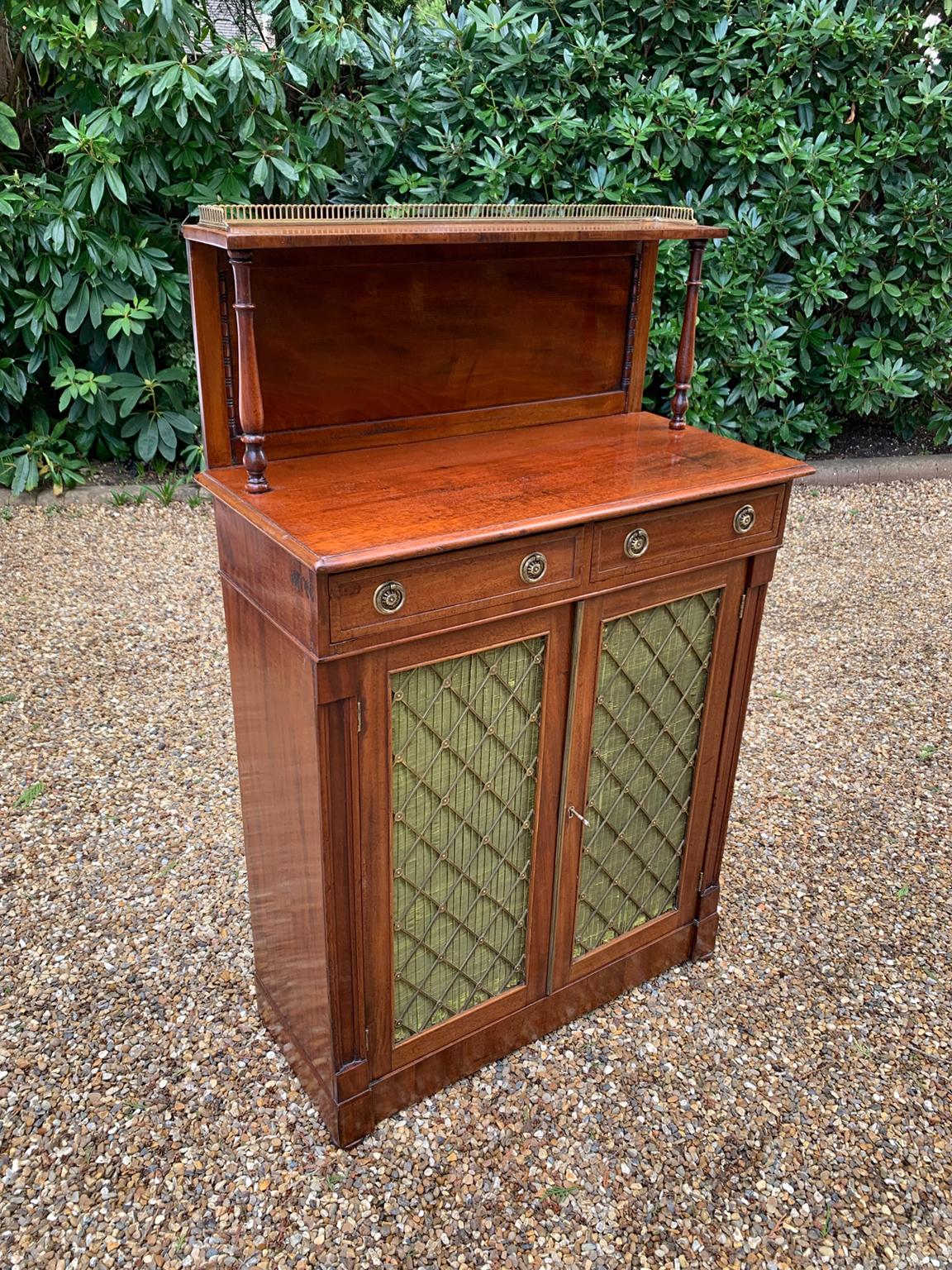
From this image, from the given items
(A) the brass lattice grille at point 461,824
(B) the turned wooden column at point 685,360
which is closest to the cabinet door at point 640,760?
Answer: (A) the brass lattice grille at point 461,824

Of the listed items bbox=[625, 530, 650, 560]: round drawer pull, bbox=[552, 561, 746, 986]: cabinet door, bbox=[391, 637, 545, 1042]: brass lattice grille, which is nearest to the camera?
bbox=[391, 637, 545, 1042]: brass lattice grille

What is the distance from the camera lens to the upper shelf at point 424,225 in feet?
5.23

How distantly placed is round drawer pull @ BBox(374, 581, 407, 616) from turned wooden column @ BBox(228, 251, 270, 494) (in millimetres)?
338

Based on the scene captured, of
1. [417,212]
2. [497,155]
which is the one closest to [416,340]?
[417,212]

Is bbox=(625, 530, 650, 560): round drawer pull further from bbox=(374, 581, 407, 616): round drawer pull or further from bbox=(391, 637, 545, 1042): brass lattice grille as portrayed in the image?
bbox=(374, 581, 407, 616): round drawer pull

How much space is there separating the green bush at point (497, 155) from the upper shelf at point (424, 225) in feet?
8.98

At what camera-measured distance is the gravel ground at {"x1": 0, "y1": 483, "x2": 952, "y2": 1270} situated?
186 centimetres

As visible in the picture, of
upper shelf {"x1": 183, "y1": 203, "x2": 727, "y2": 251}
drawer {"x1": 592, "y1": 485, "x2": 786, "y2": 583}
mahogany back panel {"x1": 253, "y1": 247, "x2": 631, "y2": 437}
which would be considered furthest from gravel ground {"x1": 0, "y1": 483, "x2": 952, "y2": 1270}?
upper shelf {"x1": 183, "y1": 203, "x2": 727, "y2": 251}

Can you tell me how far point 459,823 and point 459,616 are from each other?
0.44 metres

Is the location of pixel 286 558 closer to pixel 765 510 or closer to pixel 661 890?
pixel 765 510

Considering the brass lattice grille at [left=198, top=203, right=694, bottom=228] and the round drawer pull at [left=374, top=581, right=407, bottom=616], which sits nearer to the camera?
the round drawer pull at [left=374, top=581, right=407, bottom=616]

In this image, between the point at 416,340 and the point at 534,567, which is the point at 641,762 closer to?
the point at 534,567

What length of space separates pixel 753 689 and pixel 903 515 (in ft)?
7.13

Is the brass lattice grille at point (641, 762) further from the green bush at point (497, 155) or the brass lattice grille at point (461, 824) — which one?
the green bush at point (497, 155)
